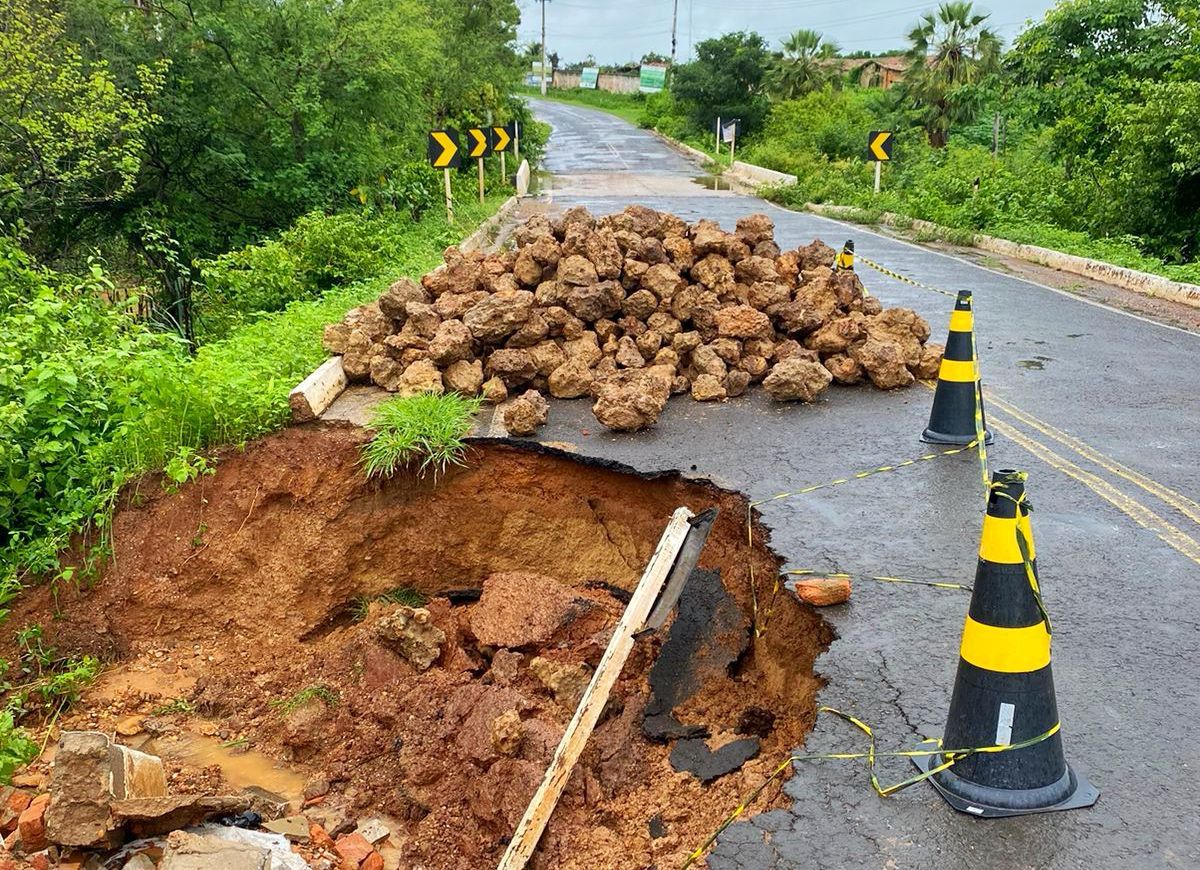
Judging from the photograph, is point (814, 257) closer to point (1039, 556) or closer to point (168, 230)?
point (1039, 556)

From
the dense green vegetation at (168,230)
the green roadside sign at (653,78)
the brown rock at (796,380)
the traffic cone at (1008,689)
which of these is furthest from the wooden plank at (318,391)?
the green roadside sign at (653,78)

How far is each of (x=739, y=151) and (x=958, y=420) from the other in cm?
3555

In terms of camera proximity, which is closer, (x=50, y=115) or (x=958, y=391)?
(x=958, y=391)

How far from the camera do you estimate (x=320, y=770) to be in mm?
4902

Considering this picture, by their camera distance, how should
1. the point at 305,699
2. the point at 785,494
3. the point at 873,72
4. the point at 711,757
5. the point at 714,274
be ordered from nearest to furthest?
1. the point at 711,757
2. the point at 305,699
3. the point at 785,494
4. the point at 714,274
5. the point at 873,72

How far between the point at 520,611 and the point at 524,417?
1.52 metres

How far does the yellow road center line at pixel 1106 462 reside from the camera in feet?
17.6

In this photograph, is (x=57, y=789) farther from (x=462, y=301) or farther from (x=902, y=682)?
(x=462, y=301)

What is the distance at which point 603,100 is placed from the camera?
82.2 meters

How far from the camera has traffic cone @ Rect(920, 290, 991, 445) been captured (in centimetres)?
612

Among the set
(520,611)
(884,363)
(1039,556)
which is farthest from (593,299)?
(1039,556)

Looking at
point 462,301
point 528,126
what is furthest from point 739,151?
point 462,301

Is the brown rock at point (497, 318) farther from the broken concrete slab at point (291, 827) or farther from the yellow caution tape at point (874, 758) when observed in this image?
the yellow caution tape at point (874, 758)

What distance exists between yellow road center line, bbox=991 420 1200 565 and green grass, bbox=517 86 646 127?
58.3 meters
